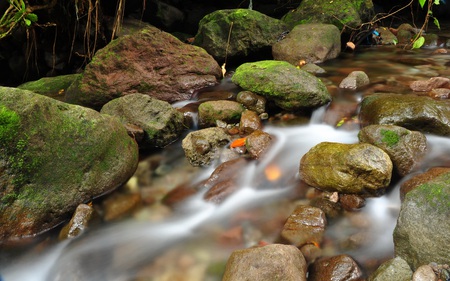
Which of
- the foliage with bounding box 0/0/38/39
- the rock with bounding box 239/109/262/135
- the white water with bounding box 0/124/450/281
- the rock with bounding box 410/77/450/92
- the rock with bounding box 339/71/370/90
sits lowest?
the white water with bounding box 0/124/450/281

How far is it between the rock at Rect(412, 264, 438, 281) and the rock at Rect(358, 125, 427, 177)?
1619 mm

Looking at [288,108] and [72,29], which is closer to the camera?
[288,108]

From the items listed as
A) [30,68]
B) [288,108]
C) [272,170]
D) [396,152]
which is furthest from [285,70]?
[30,68]

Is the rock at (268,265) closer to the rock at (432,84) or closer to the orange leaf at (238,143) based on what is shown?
the orange leaf at (238,143)

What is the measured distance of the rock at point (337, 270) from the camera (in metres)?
2.75

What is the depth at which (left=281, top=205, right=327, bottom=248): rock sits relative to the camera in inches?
127

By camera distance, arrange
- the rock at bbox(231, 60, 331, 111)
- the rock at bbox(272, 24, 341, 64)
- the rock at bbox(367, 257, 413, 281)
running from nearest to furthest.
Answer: the rock at bbox(367, 257, 413, 281)
the rock at bbox(231, 60, 331, 111)
the rock at bbox(272, 24, 341, 64)

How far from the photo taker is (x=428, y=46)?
903cm

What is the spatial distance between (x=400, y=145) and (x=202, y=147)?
2.43 meters

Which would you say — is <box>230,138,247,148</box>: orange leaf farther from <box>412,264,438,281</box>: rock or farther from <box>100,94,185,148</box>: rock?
<box>412,264,438,281</box>: rock

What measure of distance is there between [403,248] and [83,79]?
228 inches

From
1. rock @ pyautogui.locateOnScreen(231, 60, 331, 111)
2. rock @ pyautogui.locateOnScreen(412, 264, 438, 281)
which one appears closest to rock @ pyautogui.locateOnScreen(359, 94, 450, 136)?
rock @ pyautogui.locateOnScreen(231, 60, 331, 111)

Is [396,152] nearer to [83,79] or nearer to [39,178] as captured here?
[39,178]

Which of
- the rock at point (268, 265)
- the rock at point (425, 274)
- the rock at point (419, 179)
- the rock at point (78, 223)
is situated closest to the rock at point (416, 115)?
the rock at point (419, 179)
